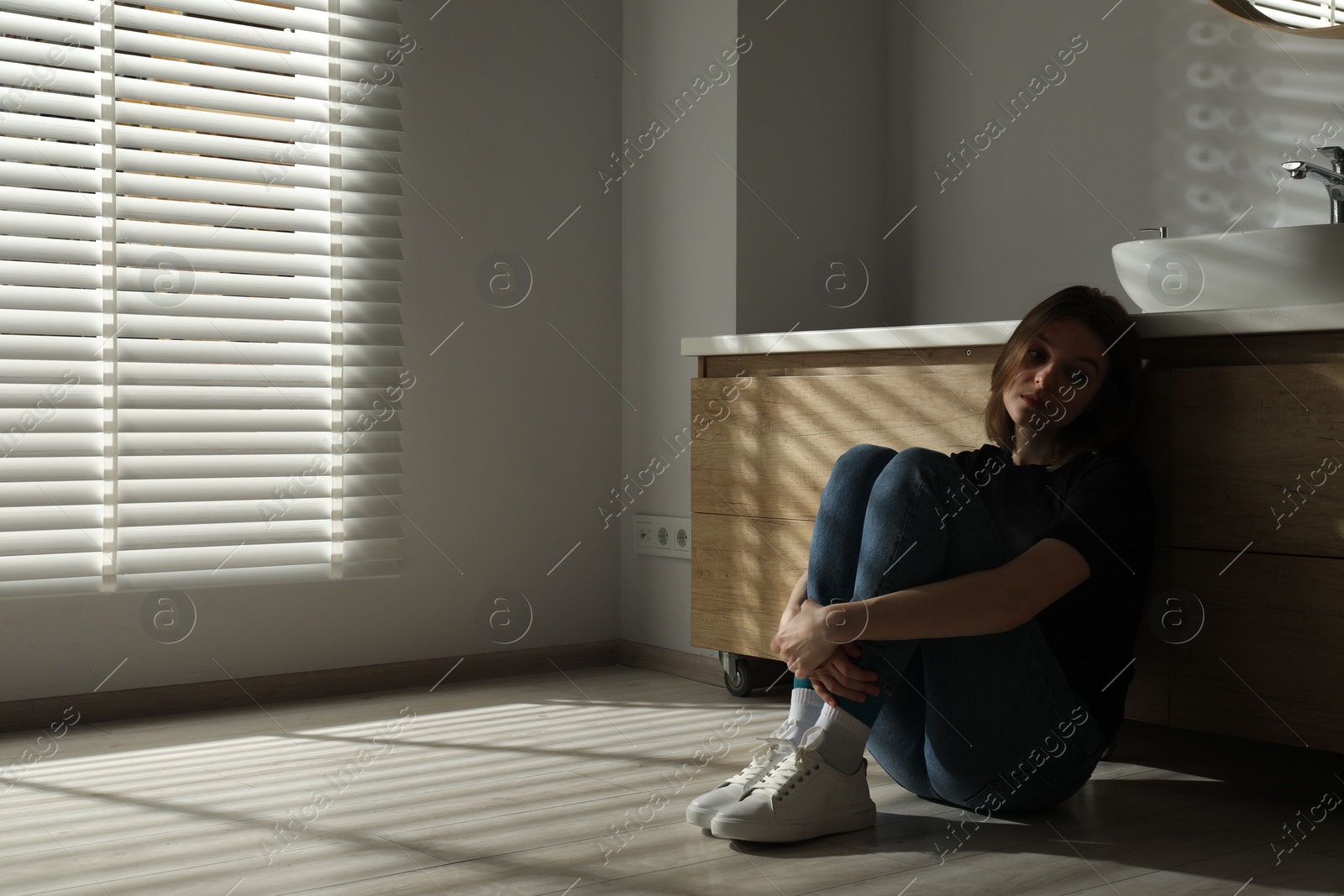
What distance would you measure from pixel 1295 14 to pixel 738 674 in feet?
5.33

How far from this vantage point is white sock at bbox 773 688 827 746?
1.54m

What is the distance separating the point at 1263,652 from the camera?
5.37 feet

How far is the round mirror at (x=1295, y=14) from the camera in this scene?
2076 mm

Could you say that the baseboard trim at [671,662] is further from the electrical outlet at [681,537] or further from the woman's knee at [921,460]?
the woman's knee at [921,460]

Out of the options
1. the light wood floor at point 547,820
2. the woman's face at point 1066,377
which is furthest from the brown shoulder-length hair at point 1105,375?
the light wood floor at point 547,820

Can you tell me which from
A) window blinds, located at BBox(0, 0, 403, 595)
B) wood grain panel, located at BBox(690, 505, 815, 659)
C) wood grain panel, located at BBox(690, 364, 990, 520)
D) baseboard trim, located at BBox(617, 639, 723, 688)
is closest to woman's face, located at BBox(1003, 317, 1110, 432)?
wood grain panel, located at BBox(690, 364, 990, 520)

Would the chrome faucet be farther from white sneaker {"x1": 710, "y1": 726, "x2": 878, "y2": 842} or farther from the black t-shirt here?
white sneaker {"x1": 710, "y1": 726, "x2": 878, "y2": 842}

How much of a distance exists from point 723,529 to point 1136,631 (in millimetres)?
943

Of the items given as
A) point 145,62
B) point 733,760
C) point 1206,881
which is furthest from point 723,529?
point 145,62

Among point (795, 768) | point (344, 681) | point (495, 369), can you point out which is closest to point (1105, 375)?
point (795, 768)

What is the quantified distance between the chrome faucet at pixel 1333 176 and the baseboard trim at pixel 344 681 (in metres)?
1.51

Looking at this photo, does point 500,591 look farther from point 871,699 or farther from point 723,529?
point 871,699

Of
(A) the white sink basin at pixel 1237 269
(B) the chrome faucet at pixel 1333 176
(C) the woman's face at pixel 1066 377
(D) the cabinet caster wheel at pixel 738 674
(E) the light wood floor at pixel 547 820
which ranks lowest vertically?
Result: (E) the light wood floor at pixel 547 820

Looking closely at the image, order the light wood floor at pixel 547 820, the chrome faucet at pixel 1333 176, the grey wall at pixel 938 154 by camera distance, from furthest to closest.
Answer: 1. the grey wall at pixel 938 154
2. the chrome faucet at pixel 1333 176
3. the light wood floor at pixel 547 820
